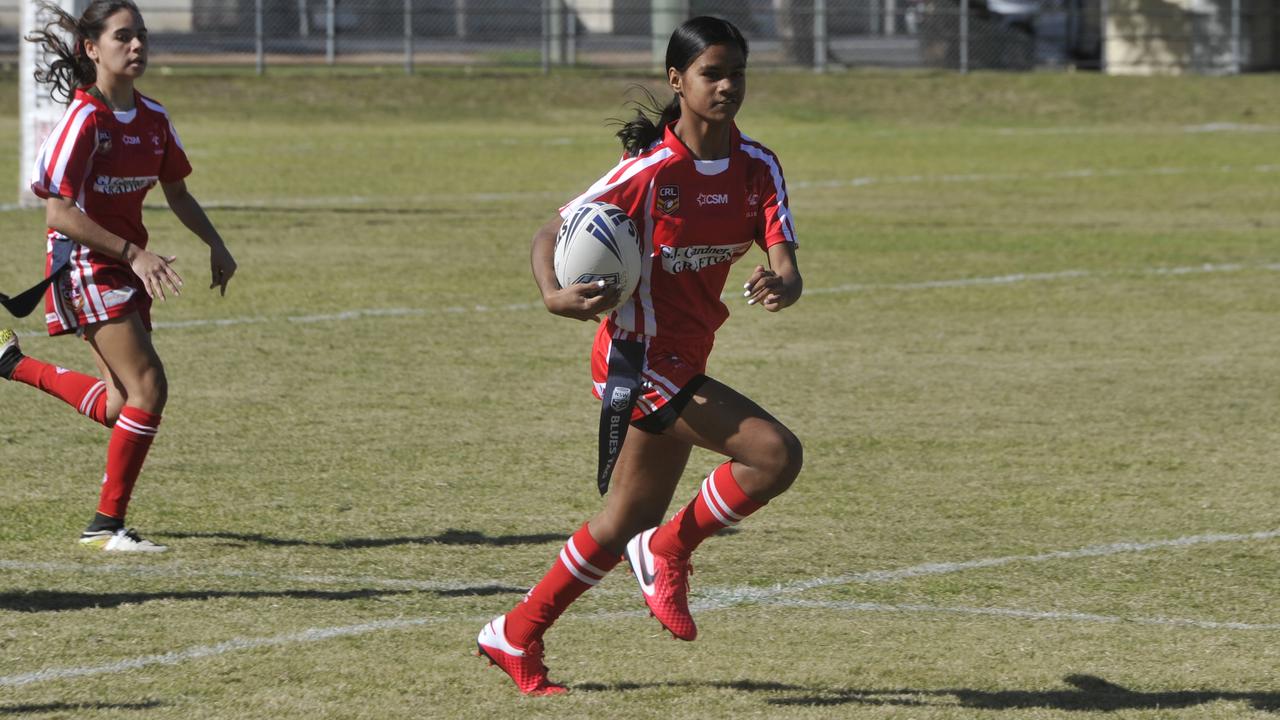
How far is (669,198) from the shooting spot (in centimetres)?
548

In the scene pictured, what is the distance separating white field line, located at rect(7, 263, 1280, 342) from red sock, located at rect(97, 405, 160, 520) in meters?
5.12

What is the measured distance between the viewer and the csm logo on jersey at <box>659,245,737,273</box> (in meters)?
5.49

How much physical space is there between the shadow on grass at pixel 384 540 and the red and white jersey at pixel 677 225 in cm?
208

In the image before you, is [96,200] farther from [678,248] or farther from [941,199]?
[941,199]

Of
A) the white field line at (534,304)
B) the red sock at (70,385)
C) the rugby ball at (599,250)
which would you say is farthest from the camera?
the white field line at (534,304)

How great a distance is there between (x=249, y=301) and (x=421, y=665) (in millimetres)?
8300

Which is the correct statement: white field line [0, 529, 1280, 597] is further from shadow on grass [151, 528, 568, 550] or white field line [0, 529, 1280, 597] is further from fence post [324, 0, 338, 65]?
fence post [324, 0, 338, 65]

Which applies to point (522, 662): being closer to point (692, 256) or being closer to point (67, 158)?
point (692, 256)

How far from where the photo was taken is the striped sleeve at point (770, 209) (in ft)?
18.5

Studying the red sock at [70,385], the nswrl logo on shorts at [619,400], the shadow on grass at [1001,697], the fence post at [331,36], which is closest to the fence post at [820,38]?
the fence post at [331,36]

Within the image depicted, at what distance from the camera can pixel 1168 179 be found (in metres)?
22.5

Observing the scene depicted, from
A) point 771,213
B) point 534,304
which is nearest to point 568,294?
point 771,213

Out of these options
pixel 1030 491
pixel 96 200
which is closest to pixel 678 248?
pixel 96 200

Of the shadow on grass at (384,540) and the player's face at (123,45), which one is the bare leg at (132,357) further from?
the player's face at (123,45)
